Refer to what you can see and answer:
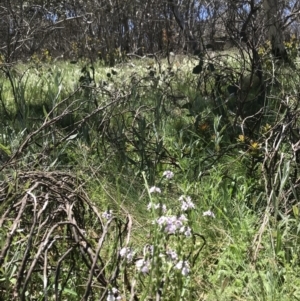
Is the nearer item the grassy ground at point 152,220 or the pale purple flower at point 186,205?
the grassy ground at point 152,220

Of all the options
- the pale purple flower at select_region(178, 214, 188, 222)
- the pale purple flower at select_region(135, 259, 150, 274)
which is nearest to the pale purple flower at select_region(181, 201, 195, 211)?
the pale purple flower at select_region(178, 214, 188, 222)

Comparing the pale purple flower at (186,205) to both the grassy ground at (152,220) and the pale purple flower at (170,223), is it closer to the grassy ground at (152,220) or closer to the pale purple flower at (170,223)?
the grassy ground at (152,220)

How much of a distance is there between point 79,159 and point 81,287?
1214mm

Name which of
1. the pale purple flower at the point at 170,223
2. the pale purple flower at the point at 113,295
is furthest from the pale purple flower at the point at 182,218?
the pale purple flower at the point at 113,295

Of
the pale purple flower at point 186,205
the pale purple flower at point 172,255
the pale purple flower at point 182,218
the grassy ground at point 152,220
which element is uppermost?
the pale purple flower at point 182,218

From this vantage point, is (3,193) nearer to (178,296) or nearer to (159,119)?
(178,296)

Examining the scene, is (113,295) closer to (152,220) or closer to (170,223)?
(170,223)

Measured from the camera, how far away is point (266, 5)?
6484 millimetres

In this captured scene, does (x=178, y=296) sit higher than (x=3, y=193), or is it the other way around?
(x=3, y=193)

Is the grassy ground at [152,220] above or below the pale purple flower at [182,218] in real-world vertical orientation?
below

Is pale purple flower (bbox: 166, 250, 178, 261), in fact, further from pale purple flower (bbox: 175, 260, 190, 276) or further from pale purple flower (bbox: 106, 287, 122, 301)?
pale purple flower (bbox: 106, 287, 122, 301)

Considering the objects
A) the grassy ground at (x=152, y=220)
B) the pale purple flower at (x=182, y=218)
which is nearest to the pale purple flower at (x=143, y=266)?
the grassy ground at (x=152, y=220)

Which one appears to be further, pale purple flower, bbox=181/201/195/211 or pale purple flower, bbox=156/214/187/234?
pale purple flower, bbox=181/201/195/211

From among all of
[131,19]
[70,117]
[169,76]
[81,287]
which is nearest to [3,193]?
[81,287]
